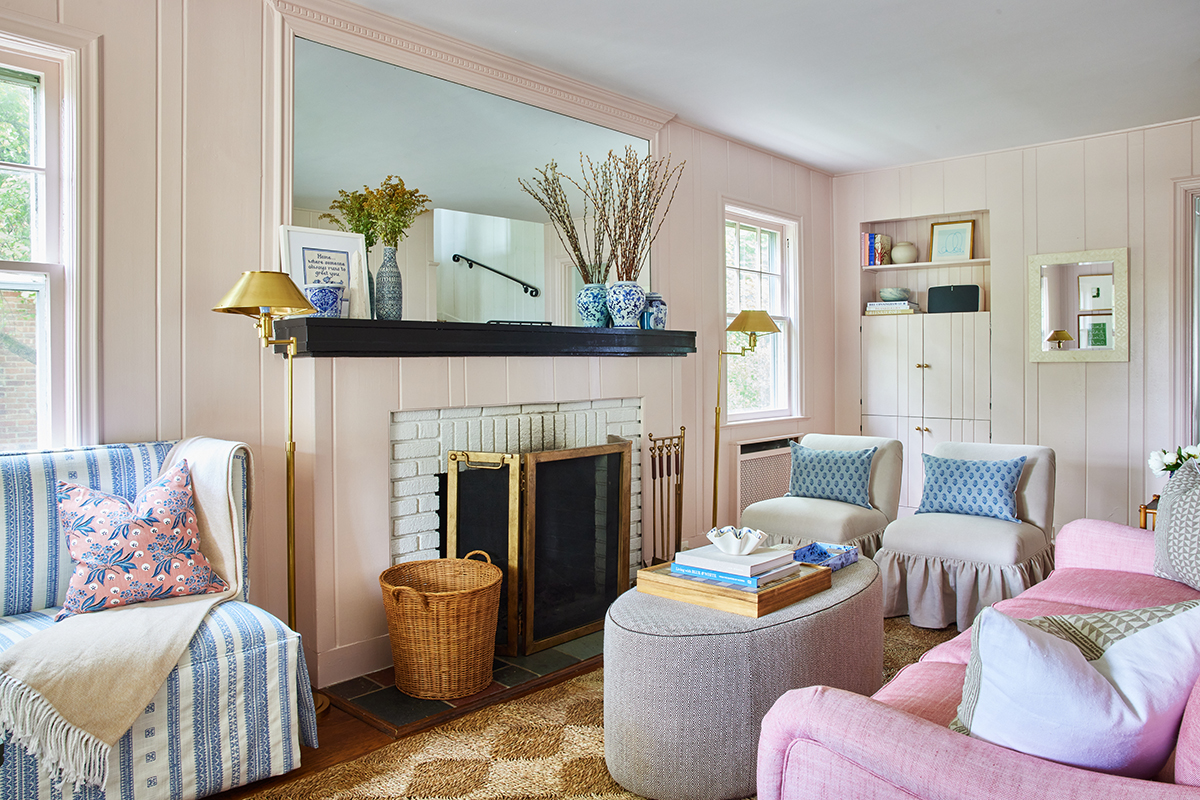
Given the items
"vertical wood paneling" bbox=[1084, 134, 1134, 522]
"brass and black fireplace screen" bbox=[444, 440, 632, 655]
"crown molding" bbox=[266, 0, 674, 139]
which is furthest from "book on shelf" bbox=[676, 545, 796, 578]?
"vertical wood paneling" bbox=[1084, 134, 1134, 522]

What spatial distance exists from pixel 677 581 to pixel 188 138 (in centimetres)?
216

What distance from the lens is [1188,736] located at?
3.41ft

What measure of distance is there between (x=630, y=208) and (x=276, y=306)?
2096 millimetres

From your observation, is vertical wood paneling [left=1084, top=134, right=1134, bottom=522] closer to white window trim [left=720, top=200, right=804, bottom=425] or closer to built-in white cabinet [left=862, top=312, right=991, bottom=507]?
built-in white cabinet [left=862, top=312, right=991, bottom=507]

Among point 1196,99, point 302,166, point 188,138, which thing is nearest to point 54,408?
point 188,138

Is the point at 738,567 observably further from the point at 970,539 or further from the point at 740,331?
the point at 740,331

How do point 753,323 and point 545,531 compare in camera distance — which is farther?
point 753,323

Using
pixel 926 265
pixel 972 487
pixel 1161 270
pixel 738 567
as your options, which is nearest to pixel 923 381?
pixel 926 265

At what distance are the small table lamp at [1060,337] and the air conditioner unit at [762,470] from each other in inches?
66.8

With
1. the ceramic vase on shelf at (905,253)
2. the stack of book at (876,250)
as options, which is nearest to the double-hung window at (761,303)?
the stack of book at (876,250)

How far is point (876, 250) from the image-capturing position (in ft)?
18.2

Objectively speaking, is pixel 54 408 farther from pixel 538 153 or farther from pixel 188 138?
pixel 538 153

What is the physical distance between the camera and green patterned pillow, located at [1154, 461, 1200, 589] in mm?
2281

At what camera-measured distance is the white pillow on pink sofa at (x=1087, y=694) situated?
1.08 m
